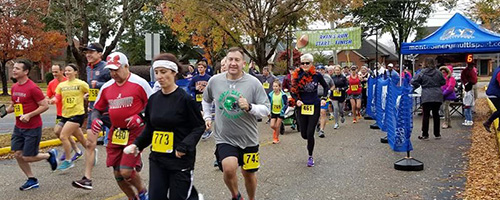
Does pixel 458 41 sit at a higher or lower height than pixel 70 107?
higher

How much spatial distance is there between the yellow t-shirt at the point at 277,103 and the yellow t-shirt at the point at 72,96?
4.55 metres

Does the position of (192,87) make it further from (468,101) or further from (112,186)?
(468,101)

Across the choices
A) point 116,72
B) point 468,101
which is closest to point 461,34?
point 468,101

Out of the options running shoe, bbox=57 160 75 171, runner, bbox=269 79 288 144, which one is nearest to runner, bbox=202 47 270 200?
running shoe, bbox=57 160 75 171

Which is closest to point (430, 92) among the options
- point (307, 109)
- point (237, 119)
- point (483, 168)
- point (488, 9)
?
point (483, 168)

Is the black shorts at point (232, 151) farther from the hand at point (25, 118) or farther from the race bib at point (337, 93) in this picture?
the race bib at point (337, 93)

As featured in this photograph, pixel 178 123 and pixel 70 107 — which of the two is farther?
pixel 70 107

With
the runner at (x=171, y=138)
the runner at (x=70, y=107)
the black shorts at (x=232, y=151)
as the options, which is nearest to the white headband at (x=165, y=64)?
the runner at (x=171, y=138)

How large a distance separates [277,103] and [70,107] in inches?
205

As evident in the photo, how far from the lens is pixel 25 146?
659cm

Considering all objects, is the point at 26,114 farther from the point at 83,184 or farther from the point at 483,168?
the point at 483,168

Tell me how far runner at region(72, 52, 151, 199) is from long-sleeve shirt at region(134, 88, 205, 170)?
77 cm

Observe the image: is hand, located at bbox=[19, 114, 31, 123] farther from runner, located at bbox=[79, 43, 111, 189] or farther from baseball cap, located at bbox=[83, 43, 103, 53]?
baseball cap, located at bbox=[83, 43, 103, 53]

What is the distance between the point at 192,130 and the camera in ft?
14.4
